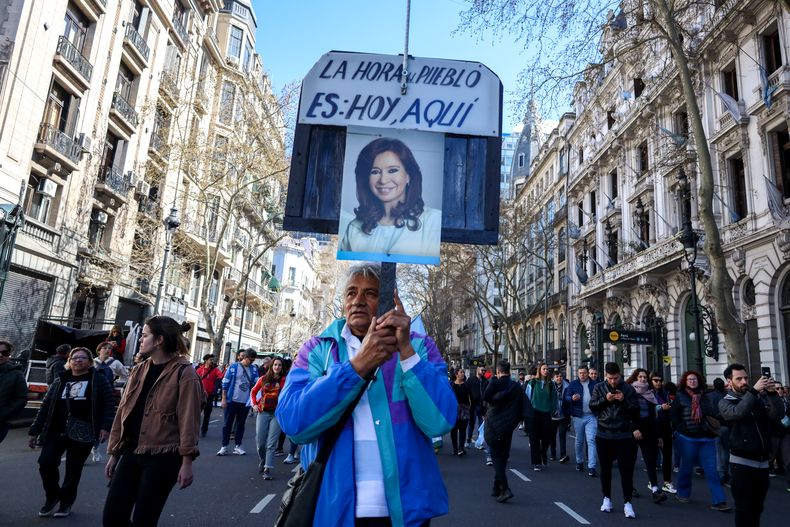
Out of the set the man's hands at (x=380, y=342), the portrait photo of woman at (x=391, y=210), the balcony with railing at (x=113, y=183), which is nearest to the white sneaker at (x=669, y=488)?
the portrait photo of woman at (x=391, y=210)

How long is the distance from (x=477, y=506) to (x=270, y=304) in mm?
46808

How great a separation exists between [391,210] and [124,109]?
25941mm

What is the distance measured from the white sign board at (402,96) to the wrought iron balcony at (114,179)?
78.3 feet

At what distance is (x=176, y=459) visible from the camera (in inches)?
164

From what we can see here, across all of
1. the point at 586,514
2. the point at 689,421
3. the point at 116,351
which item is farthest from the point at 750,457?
the point at 116,351

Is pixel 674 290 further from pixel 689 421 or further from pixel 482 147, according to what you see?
pixel 482 147

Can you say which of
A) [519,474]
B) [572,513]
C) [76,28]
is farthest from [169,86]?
[572,513]

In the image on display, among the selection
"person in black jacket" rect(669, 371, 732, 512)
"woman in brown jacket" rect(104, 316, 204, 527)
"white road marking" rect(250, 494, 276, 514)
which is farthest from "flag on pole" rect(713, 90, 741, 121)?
"woman in brown jacket" rect(104, 316, 204, 527)

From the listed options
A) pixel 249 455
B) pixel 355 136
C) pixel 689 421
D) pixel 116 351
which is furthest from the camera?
pixel 116 351

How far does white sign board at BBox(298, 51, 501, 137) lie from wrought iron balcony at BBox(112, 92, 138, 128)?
24.6m

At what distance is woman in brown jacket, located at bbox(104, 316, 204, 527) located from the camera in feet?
13.0

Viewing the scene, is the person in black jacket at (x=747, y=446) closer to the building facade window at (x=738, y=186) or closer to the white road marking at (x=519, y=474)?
the white road marking at (x=519, y=474)

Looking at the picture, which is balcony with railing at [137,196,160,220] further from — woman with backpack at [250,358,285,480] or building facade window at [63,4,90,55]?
woman with backpack at [250,358,285,480]

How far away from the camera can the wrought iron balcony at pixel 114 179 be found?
2389cm
